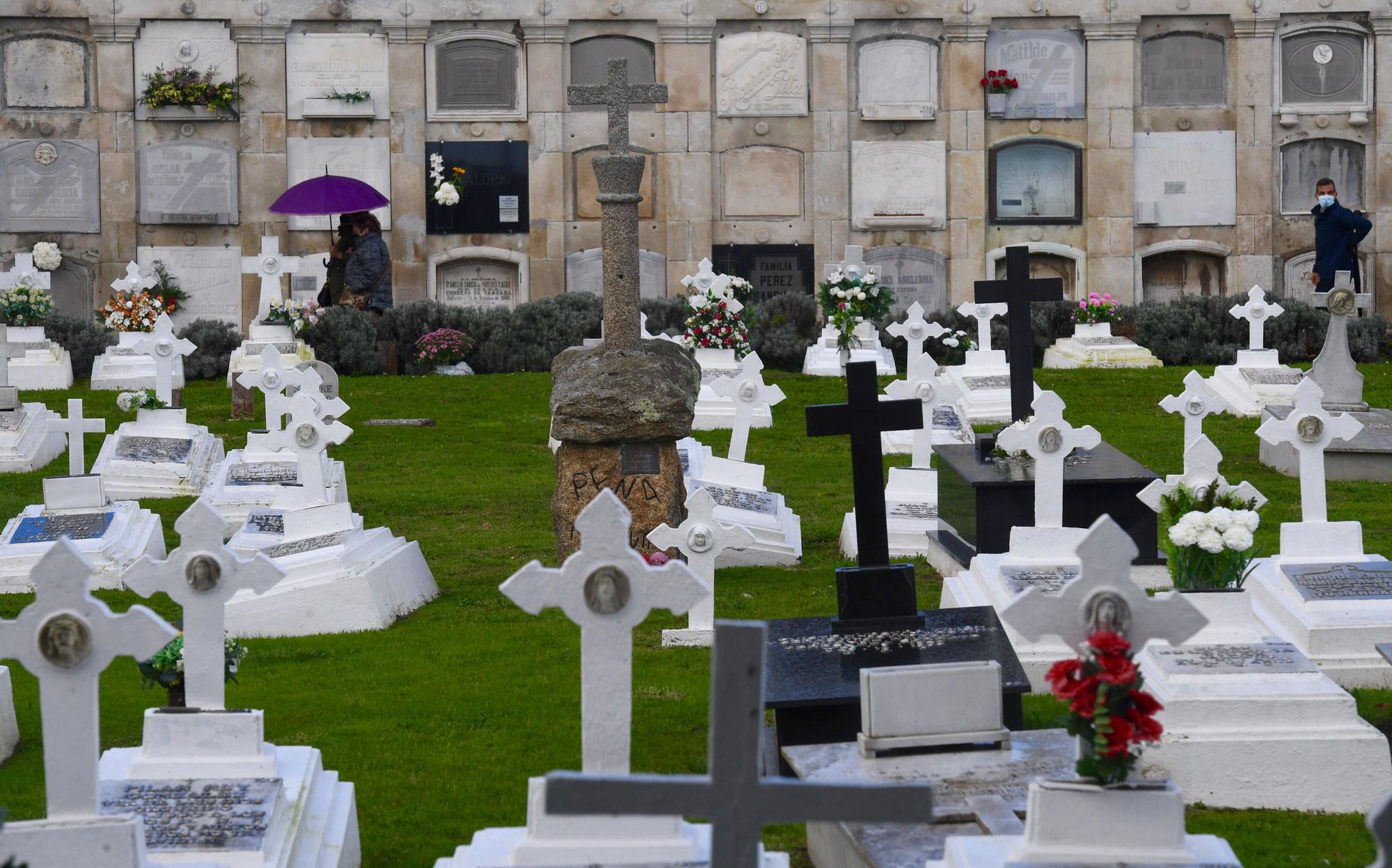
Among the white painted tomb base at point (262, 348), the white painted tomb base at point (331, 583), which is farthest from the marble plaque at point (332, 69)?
the white painted tomb base at point (331, 583)

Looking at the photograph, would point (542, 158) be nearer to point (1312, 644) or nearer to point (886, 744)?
point (1312, 644)

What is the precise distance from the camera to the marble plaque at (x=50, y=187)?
2405 cm

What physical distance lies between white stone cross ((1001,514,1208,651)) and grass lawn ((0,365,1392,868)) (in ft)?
5.16

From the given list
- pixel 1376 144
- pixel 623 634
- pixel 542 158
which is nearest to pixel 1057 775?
pixel 623 634

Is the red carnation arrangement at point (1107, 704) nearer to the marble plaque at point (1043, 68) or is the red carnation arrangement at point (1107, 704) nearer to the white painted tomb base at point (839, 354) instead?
the white painted tomb base at point (839, 354)

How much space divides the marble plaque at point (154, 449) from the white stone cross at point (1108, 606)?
409 inches

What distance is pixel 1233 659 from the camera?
24.3ft

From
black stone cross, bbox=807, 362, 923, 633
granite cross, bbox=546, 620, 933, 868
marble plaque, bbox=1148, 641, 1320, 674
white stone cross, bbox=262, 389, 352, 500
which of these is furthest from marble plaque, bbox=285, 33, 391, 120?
granite cross, bbox=546, 620, 933, 868

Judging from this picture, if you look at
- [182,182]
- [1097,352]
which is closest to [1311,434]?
[1097,352]

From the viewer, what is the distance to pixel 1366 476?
46.3 feet

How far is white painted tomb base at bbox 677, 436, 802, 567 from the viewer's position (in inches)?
457

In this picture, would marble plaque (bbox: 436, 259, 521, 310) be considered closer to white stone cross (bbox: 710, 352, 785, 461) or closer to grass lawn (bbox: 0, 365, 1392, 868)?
grass lawn (bbox: 0, 365, 1392, 868)

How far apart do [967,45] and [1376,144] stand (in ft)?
18.6

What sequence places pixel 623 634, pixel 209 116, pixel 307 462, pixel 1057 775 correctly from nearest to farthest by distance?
1. pixel 623 634
2. pixel 1057 775
3. pixel 307 462
4. pixel 209 116
